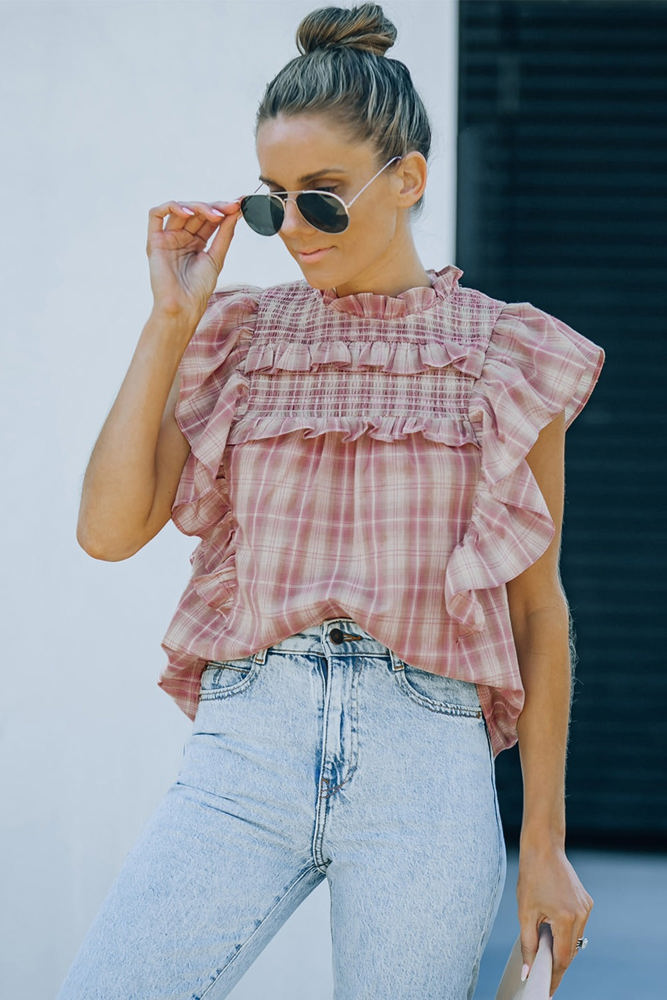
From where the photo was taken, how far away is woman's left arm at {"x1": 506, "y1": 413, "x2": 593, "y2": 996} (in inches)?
65.4

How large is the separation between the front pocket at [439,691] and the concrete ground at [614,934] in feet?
5.89

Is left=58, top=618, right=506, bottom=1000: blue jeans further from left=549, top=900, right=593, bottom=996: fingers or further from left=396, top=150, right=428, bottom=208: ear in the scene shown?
left=396, top=150, right=428, bottom=208: ear

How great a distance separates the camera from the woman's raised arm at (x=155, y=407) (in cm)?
174

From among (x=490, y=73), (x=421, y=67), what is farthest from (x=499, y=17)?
(x=421, y=67)

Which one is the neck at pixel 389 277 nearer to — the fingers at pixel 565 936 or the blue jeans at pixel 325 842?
the blue jeans at pixel 325 842

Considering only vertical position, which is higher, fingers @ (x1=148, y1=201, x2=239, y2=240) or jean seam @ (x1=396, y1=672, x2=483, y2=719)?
fingers @ (x1=148, y1=201, x2=239, y2=240)

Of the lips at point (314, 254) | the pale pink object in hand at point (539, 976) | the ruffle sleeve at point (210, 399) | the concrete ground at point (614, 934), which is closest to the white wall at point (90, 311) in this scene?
the concrete ground at point (614, 934)

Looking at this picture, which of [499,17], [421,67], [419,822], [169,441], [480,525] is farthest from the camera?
[499,17]

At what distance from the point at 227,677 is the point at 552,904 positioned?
51 cm

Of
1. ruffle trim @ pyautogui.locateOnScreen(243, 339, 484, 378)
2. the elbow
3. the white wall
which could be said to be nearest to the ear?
ruffle trim @ pyautogui.locateOnScreen(243, 339, 484, 378)

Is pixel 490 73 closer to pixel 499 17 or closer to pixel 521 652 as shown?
pixel 499 17

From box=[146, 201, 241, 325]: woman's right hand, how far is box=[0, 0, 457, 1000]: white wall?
116 cm

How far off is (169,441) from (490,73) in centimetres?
254

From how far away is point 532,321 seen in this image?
189cm
